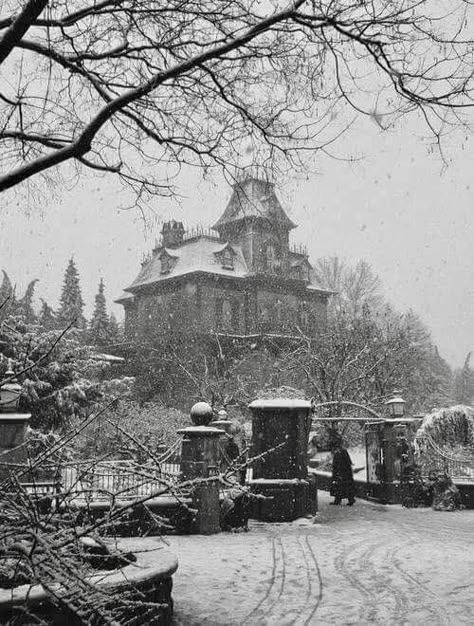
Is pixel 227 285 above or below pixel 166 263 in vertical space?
below

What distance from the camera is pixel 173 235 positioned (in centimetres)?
5572

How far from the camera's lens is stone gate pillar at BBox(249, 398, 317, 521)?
49.0ft

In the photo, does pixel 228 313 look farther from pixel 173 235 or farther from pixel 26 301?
→ pixel 26 301

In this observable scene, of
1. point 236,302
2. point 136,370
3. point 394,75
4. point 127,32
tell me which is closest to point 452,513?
point 394,75

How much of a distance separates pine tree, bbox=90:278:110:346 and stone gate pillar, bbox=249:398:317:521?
28.1 meters

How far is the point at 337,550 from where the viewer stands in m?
11.3

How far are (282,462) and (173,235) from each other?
41.9m

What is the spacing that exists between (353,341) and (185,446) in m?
21.2

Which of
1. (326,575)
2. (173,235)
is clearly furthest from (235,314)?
(326,575)

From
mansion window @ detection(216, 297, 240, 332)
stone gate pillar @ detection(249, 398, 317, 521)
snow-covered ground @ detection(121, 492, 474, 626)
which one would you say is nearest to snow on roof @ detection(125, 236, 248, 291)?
mansion window @ detection(216, 297, 240, 332)

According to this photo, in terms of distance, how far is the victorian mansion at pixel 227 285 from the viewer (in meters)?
49.9

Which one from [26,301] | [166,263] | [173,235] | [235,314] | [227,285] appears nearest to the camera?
[26,301]

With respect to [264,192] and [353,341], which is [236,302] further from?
[264,192]

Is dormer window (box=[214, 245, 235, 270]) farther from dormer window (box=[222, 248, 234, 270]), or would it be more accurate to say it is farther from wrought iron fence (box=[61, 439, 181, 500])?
wrought iron fence (box=[61, 439, 181, 500])
